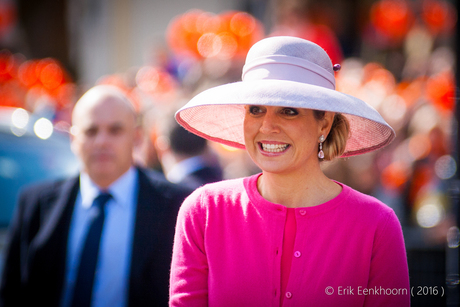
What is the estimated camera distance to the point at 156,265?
7.72 feet

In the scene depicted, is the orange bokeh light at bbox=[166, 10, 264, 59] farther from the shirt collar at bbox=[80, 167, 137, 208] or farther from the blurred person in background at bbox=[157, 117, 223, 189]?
the shirt collar at bbox=[80, 167, 137, 208]

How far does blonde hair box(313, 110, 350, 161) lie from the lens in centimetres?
188

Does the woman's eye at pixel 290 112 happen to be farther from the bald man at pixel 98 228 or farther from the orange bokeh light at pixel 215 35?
the orange bokeh light at pixel 215 35

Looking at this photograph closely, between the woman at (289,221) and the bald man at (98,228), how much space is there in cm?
59

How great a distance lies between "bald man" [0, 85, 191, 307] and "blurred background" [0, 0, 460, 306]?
0.87 m

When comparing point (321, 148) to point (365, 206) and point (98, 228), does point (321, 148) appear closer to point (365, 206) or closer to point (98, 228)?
point (365, 206)

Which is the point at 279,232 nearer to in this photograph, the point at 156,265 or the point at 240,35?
the point at 156,265

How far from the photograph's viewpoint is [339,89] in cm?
525

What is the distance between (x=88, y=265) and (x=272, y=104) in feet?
4.61

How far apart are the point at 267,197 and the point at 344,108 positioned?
481mm

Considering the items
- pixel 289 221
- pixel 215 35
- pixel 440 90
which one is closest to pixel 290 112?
pixel 289 221

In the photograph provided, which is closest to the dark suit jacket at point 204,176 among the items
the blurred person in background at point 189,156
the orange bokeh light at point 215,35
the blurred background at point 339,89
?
the blurred person in background at point 189,156

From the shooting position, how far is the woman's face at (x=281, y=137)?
172cm

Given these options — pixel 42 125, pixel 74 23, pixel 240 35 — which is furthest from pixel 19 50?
pixel 42 125
